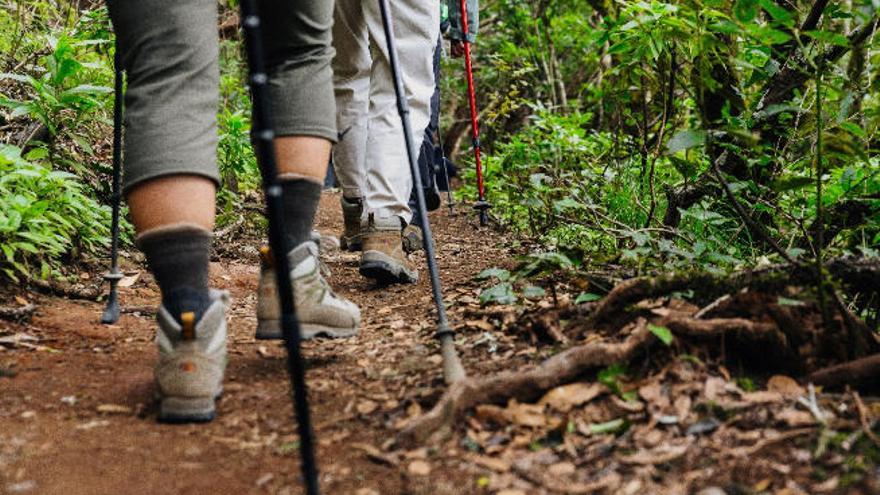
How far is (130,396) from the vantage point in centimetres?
191

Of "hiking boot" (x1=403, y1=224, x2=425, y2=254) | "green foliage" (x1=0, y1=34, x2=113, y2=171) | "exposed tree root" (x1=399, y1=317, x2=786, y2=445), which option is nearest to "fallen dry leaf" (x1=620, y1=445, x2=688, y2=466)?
"exposed tree root" (x1=399, y1=317, x2=786, y2=445)

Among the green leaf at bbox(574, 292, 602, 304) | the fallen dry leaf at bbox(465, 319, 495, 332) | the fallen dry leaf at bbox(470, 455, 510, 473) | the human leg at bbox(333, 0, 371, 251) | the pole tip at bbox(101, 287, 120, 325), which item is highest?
the human leg at bbox(333, 0, 371, 251)

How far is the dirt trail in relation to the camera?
1.42 m

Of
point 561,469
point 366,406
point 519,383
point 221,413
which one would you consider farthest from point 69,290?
point 561,469

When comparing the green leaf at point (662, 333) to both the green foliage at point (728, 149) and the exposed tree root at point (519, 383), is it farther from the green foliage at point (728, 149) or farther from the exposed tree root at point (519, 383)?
the green foliage at point (728, 149)

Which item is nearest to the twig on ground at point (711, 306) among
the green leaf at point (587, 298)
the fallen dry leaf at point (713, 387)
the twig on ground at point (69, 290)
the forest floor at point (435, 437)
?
the forest floor at point (435, 437)

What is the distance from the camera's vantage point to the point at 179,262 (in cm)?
176

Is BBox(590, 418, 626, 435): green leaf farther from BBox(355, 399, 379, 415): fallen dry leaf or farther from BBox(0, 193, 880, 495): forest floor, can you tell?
BBox(355, 399, 379, 415): fallen dry leaf

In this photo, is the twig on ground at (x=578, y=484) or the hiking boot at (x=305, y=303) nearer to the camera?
the twig on ground at (x=578, y=484)

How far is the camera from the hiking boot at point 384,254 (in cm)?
333

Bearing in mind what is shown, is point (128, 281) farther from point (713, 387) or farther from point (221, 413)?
point (713, 387)

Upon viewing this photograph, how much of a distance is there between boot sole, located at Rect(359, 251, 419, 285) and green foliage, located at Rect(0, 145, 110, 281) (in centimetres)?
123

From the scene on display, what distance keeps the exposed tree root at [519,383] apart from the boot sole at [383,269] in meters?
1.68

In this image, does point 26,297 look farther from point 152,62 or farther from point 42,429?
point 152,62
